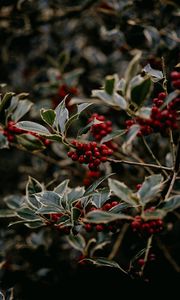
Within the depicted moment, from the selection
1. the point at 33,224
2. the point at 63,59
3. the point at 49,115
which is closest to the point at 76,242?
the point at 33,224

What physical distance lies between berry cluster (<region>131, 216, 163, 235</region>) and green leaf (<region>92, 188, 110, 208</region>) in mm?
187

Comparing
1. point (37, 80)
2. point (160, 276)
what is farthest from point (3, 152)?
point (160, 276)

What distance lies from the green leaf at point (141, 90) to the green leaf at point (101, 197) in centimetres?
35

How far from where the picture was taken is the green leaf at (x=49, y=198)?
115cm

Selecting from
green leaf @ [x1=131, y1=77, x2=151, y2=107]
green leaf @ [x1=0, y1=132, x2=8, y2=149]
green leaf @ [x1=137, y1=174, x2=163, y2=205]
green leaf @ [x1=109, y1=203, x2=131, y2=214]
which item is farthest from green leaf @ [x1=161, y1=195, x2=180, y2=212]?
green leaf @ [x1=0, y1=132, x2=8, y2=149]

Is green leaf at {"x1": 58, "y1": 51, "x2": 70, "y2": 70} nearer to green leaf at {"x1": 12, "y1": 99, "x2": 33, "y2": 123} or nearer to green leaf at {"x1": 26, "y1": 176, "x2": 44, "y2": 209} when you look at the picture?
green leaf at {"x1": 12, "y1": 99, "x2": 33, "y2": 123}

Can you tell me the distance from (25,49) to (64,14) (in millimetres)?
481

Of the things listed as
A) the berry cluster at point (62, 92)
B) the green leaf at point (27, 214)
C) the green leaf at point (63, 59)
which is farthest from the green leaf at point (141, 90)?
the green leaf at point (63, 59)

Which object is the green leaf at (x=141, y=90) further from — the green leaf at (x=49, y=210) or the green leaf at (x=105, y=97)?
the green leaf at (x=49, y=210)

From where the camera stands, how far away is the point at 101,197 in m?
1.16

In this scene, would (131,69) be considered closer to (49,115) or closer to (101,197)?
(49,115)

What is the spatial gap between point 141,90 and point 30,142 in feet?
1.78

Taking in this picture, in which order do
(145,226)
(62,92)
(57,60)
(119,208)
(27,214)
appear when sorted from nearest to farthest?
(145,226)
(119,208)
(27,214)
(62,92)
(57,60)

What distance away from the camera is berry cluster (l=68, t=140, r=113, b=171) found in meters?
1.12
